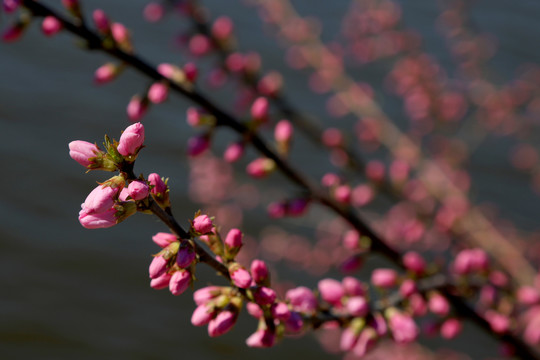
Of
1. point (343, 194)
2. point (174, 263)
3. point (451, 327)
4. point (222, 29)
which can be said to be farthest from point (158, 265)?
point (222, 29)

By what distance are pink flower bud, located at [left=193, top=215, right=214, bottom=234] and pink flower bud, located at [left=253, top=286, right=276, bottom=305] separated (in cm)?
14

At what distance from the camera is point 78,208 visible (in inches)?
104

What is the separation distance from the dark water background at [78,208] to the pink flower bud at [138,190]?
1.86 metres

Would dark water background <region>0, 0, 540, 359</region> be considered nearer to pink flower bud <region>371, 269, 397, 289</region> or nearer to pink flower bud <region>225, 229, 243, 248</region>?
pink flower bud <region>371, 269, 397, 289</region>

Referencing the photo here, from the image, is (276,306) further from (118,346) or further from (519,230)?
(519,230)

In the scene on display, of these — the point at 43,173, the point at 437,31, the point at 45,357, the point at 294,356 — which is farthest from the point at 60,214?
the point at 437,31

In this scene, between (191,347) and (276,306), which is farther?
(191,347)

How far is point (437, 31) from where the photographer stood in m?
4.39

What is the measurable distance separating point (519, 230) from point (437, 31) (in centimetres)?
203

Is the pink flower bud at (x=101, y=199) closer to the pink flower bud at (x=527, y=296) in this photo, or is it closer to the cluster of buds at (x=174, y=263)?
the cluster of buds at (x=174, y=263)

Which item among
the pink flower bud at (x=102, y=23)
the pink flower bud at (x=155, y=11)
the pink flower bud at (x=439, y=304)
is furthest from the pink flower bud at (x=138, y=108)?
the pink flower bud at (x=439, y=304)

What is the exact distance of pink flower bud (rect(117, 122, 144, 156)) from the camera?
61 centimetres

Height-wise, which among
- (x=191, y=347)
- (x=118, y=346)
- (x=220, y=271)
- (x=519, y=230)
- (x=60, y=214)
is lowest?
(x=519, y=230)

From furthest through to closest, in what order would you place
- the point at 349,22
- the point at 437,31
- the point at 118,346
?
the point at 437,31
the point at 349,22
the point at 118,346
